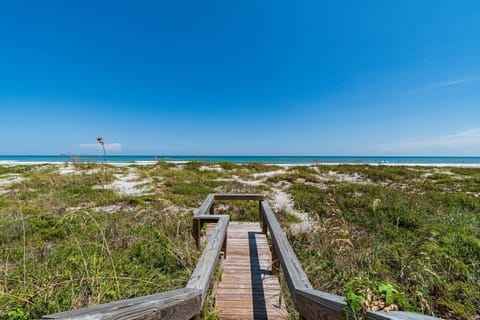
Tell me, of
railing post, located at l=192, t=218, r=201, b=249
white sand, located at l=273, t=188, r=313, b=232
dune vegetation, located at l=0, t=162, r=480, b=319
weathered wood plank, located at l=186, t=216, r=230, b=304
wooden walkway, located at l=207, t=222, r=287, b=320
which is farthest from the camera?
white sand, located at l=273, t=188, r=313, b=232

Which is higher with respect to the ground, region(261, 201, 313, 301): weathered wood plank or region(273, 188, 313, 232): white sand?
region(261, 201, 313, 301): weathered wood plank

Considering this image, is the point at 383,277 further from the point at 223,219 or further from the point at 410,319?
the point at 410,319

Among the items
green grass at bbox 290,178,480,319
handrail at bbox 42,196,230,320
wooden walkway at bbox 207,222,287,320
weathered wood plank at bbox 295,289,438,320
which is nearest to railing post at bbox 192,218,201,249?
wooden walkway at bbox 207,222,287,320

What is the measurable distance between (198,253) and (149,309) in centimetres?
260

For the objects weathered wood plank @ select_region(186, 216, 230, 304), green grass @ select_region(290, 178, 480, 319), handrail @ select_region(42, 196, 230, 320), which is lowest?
green grass @ select_region(290, 178, 480, 319)

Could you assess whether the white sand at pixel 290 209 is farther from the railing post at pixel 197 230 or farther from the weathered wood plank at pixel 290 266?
the weathered wood plank at pixel 290 266

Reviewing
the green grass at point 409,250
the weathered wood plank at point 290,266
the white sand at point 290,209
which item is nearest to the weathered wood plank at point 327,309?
the weathered wood plank at point 290,266

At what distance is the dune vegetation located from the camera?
2.56 meters

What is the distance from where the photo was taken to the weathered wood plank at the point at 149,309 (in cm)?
103

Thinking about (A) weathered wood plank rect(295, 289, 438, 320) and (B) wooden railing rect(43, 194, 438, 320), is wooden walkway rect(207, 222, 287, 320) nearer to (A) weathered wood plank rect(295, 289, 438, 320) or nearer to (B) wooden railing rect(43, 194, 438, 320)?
(B) wooden railing rect(43, 194, 438, 320)

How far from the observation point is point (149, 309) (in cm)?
130

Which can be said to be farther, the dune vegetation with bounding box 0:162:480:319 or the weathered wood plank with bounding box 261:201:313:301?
the dune vegetation with bounding box 0:162:480:319

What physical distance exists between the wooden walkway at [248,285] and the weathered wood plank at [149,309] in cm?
132

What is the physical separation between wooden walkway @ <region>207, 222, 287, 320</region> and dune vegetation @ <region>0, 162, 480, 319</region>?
1.41ft
